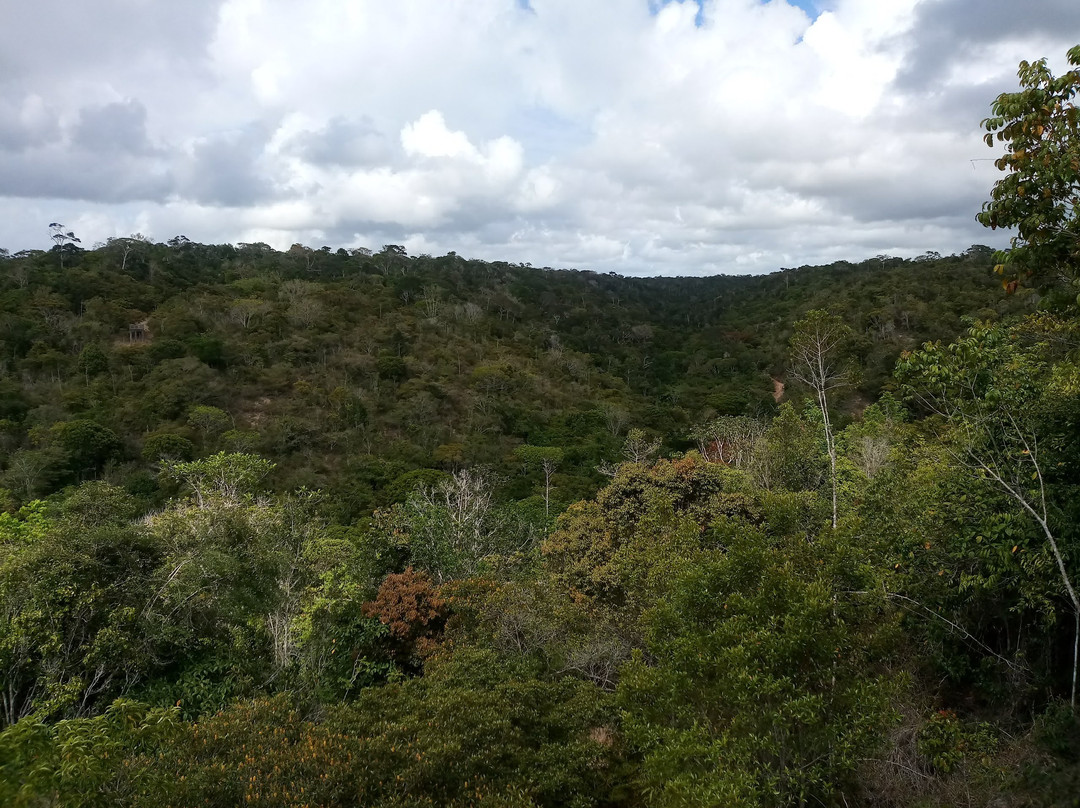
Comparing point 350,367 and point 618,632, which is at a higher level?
point 350,367

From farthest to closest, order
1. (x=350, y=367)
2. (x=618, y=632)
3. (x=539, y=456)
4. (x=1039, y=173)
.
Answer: (x=350, y=367)
(x=539, y=456)
(x=618, y=632)
(x=1039, y=173)

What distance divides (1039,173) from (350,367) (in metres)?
49.9

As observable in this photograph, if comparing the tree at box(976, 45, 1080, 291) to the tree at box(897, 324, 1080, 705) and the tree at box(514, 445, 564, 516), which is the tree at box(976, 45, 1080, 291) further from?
the tree at box(514, 445, 564, 516)

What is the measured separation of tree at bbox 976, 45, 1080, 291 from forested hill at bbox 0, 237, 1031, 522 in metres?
26.8

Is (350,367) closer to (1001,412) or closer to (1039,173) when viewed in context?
(1001,412)

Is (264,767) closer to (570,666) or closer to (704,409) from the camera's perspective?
(570,666)

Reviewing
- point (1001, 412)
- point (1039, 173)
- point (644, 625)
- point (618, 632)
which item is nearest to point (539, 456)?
point (618, 632)

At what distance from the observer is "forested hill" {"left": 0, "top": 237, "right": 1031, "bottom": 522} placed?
36000 mm

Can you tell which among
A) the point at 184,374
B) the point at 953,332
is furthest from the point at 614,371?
the point at 184,374

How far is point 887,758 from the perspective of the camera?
23.7ft

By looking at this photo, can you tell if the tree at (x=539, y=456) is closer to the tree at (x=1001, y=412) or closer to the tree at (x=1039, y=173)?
the tree at (x=1001, y=412)

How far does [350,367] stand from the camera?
50938mm

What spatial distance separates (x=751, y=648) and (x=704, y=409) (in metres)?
46.9

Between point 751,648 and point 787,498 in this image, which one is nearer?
point 751,648
